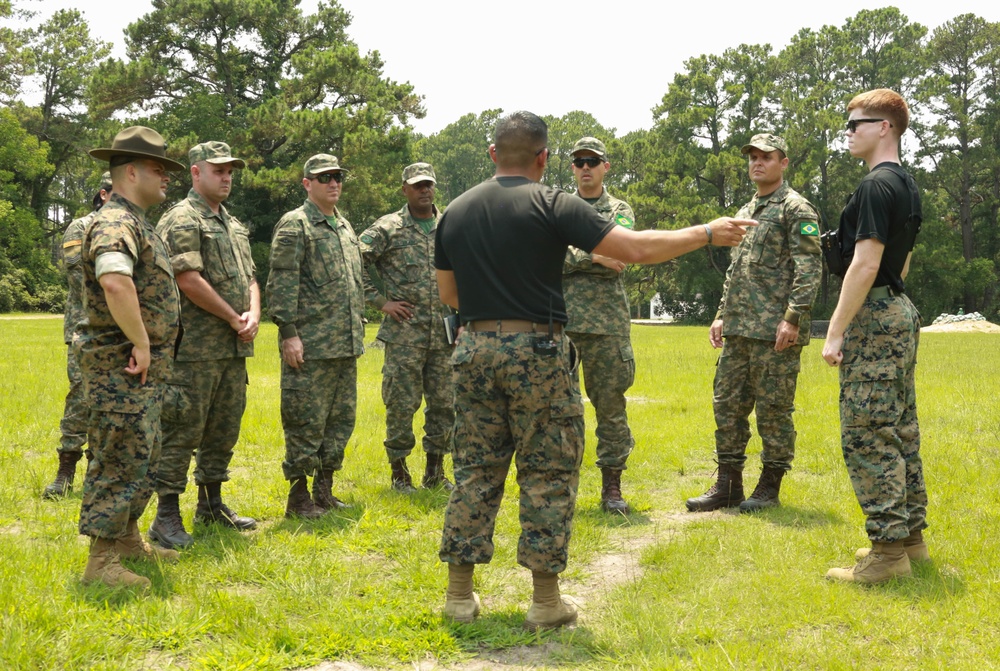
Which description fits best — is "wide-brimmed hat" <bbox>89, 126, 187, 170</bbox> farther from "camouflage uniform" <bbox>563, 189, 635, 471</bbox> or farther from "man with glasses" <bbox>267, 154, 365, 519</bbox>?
"camouflage uniform" <bbox>563, 189, 635, 471</bbox>

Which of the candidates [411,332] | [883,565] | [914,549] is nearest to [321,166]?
[411,332]

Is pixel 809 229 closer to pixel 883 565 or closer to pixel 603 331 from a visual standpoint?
pixel 603 331

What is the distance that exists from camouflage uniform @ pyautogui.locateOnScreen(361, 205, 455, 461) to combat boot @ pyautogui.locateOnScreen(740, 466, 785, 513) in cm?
237

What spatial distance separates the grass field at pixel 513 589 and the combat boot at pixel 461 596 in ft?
0.24

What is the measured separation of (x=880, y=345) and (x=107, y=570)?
4192mm

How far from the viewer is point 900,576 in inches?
169

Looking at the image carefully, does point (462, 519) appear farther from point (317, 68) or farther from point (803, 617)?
point (317, 68)

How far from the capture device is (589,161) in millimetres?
5934

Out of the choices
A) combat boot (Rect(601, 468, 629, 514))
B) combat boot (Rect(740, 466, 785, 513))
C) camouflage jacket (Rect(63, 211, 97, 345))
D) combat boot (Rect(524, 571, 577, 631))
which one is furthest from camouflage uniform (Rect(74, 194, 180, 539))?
combat boot (Rect(740, 466, 785, 513))

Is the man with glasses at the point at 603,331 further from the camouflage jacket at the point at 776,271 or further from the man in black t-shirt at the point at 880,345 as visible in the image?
the man in black t-shirt at the point at 880,345

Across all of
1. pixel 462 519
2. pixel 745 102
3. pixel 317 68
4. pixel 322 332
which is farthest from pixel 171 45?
pixel 462 519

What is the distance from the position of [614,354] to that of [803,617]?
2485 millimetres

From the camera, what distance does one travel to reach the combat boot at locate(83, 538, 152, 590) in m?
4.15

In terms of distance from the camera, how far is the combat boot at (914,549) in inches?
179
